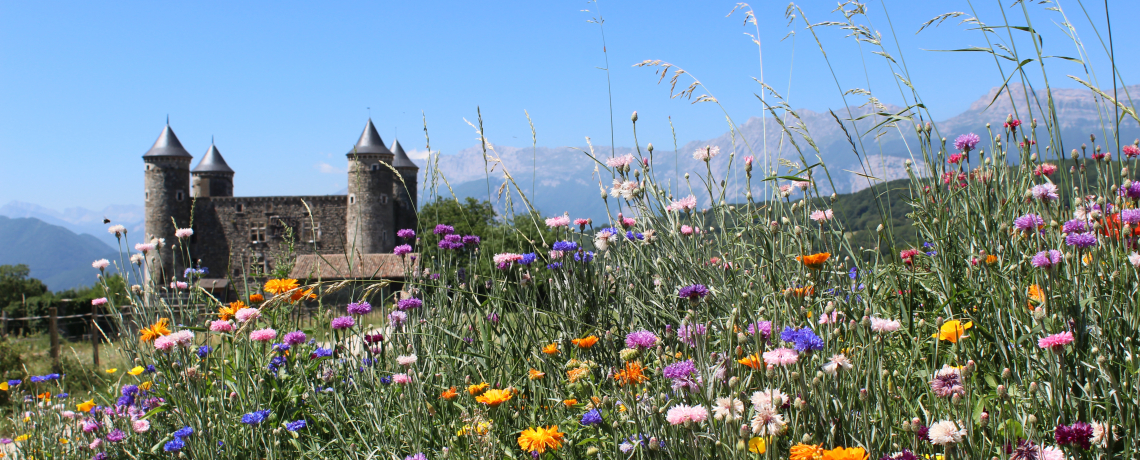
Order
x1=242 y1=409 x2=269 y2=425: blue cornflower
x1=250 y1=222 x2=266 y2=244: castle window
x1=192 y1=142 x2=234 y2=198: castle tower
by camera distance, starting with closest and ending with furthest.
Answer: x1=242 y1=409 x2=269 y2=425: blue cornflower, x1=250 y1=222 x2=266 y2=244: castle window, x1=192 y1=142 x2=234 y2=198: castle tower

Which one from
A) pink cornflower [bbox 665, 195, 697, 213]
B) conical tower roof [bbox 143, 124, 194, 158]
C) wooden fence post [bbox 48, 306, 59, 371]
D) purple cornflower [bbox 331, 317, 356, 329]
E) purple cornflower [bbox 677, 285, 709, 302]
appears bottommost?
wooden fence post [bbox 48, 306, 59, 371]

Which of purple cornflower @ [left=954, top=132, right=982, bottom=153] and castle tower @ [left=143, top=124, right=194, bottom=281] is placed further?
castle tower @ [left=143, top=124, right=194, bottom=281]

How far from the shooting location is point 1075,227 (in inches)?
52.5

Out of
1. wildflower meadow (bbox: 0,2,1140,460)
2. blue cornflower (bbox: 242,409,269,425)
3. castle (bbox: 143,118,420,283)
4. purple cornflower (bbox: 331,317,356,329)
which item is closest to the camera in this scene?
wildflower meadow (bbox: 0,2,1140,460)

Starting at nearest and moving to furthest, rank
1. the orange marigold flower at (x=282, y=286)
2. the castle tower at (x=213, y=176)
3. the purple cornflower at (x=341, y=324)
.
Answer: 1. the purple cornflower at (x=341, y=324)
2. the orange marigold flower at (x=282, y=286)
3. the castle tower at (x=213, y=176)

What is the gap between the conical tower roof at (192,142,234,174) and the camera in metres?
40.0

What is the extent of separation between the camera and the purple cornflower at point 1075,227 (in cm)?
132

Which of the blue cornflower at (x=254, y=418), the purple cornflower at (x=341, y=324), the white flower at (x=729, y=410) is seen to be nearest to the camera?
the white flower at (x=729, y=410)

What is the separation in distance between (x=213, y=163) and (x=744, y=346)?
4596 centimetres

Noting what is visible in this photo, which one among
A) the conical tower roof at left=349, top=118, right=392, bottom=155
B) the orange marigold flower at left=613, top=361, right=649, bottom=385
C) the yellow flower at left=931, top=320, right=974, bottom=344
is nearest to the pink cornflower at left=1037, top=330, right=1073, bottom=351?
the yellow flower at left=931, top=320, right=974, bottom=344

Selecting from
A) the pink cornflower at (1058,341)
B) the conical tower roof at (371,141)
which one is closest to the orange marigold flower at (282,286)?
the pink cornflower at (1058,341)

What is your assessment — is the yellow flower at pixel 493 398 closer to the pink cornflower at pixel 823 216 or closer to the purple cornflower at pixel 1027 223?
the pink cornflower at pixel 823 216

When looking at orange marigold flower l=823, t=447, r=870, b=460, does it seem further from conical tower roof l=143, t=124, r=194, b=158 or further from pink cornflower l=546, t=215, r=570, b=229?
conical tower roof l=143, t=124, r=194, b=158

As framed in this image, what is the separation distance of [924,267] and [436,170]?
67.7 inches
